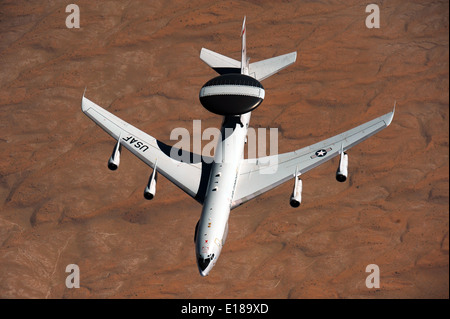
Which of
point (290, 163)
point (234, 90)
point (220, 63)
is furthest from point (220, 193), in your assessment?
point (220, 63)

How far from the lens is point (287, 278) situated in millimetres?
48094

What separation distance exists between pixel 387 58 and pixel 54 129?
31874 millimetres

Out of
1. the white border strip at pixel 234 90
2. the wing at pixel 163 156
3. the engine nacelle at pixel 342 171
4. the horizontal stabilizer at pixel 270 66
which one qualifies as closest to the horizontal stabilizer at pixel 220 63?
the horizontal stabilizer at pixel 270 66

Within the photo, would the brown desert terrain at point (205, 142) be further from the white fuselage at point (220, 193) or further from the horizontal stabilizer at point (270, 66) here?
the white fuselage at point (220, 193)

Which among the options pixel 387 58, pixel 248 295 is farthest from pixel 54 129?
pixel 387 58

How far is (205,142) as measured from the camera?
53906 millimetres

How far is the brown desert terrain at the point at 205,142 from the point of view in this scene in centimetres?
4828

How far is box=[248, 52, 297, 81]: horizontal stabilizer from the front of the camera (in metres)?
53.0

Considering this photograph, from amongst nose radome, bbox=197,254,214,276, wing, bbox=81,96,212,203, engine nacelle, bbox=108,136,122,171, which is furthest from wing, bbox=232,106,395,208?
engine nacelle, bbox=108,136,122,171

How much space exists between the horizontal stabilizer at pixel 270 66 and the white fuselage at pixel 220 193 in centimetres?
422

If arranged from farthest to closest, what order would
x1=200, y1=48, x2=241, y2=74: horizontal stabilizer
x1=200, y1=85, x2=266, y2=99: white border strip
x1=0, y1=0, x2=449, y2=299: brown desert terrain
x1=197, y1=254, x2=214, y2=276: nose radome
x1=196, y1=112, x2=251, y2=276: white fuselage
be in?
x1=200, y1=48, x2=241, y2=74: horizontal stabilizer → x1=0, y1=0, x2=449, y2=299: brown desert terrain → x1=200, y1=85, x2=266, y2=99: white border strip → x1=196, y1=112, x2=251, y2=276: white fuselage → x1=197, y1=254, x2=214, y2=276: nose radome

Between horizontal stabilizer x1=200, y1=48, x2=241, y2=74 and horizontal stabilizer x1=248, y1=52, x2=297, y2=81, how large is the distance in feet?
4.22

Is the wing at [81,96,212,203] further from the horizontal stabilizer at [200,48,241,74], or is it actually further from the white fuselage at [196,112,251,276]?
the horizontal stabilizer at [200,48,241,74]

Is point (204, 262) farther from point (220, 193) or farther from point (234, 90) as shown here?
point (234, 90)
